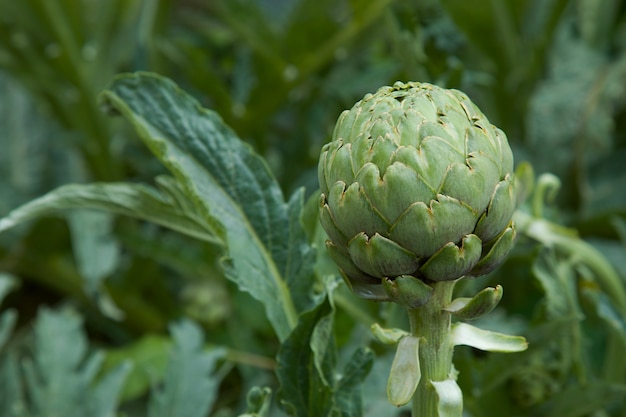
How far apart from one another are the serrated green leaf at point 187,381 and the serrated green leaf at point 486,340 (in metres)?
0.28

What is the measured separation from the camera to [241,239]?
1.56 ft

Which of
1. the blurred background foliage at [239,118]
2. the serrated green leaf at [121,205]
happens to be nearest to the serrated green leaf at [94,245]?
the blurred background foliage at [239,118]

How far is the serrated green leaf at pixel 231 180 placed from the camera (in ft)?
1.57

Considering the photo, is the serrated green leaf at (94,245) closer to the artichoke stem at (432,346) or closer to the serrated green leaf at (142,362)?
the serrated green leaf at (142,362)

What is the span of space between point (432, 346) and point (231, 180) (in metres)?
0.17

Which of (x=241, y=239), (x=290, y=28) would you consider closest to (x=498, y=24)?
(x=290, y=28)

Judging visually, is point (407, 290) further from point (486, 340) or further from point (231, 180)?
point (231, 180)

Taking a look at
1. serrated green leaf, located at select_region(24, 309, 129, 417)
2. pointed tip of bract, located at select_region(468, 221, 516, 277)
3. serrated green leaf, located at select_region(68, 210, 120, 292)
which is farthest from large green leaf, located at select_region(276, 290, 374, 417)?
serrated green leaf, located at select_region(68, 210, 120, 292)

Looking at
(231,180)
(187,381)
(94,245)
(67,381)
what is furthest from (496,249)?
(94,245)

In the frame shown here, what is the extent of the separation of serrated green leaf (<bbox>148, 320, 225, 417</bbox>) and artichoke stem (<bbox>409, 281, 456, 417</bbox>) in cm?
27

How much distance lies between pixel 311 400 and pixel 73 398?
0.97 feet

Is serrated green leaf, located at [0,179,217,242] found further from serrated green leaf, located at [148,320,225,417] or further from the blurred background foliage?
the blurred background foliage

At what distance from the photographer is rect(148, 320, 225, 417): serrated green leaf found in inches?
24.0

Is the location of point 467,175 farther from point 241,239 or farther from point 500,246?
point 241,239
